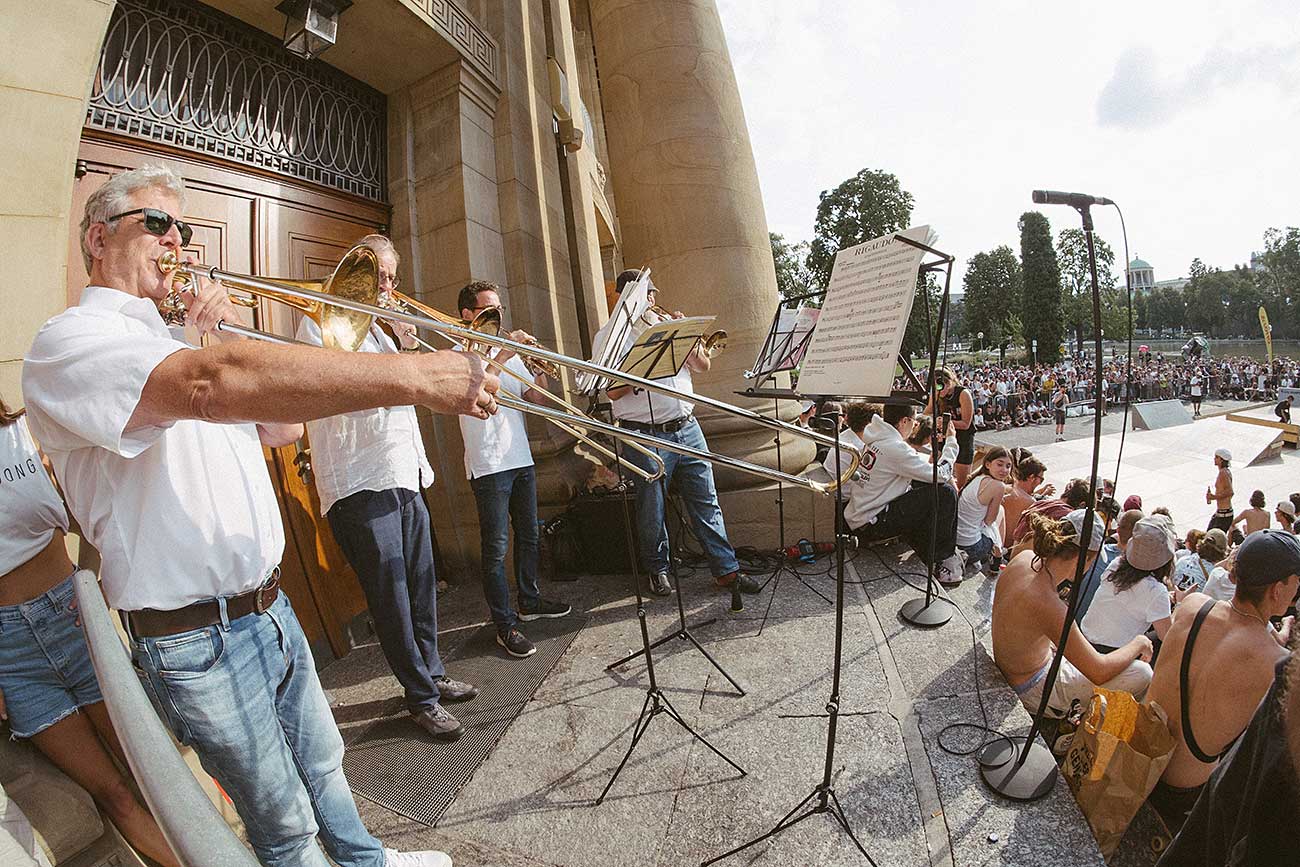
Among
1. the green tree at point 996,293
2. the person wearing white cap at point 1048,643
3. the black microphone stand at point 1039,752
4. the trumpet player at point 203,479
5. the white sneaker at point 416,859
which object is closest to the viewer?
the trumpet player at point 203,479

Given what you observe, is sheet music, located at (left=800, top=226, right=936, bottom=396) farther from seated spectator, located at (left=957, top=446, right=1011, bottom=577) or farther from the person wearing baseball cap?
seated spectator, located at (left=957, top=446, right=1011, bottom=577)

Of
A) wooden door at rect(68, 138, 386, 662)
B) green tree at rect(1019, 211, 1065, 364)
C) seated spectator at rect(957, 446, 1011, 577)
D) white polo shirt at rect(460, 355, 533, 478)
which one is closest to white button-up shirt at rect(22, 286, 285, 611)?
white polo shirt at rect(460, 355, 533, 478)

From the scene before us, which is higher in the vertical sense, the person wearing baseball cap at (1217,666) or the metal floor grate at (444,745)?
the person wearing baseball cap at (1217,666)

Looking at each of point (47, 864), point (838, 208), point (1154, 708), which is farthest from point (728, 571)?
point (838, 208)

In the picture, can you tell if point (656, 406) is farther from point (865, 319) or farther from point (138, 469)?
point (138, 469)

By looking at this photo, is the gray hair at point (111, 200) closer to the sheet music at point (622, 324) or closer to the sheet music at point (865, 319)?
the sheet music at point (622, 324)

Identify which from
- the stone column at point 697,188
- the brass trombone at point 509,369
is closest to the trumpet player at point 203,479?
the brass trombone at point 509,369

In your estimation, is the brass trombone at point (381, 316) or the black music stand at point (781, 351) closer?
the brass trombone at point (381, 316)

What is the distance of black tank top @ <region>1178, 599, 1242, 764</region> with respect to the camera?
236 centimetres

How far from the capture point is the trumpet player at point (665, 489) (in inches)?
177

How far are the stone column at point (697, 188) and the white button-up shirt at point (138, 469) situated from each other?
14.2ft

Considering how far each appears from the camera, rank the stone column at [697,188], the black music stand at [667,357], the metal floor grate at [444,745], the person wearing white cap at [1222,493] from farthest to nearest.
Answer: the person wearing white cap at [1222,493], the stone column at [697,188], the black music stand at [667,357], the metal floor grate at [444,745]

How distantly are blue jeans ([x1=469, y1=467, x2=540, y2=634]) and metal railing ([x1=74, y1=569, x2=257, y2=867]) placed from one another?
2.67 meters

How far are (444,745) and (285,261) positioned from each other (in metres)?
3.39
